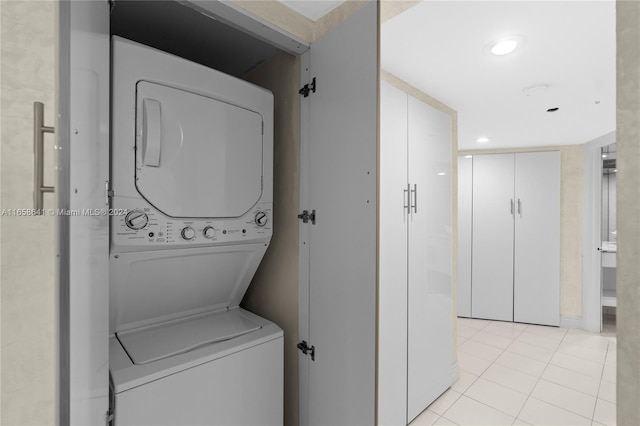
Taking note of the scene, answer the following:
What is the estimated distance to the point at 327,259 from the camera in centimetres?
135

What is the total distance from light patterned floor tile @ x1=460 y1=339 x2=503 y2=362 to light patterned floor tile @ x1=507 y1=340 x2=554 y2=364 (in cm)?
19

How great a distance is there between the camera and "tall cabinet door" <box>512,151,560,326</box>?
3.97 m

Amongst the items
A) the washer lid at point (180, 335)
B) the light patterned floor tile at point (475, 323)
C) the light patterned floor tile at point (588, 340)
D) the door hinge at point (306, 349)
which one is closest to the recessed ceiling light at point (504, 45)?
the door hinge at point (306, 349)

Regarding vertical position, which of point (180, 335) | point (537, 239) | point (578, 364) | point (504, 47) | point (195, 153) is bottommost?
point (578, 364)

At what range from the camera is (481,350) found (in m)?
3.31

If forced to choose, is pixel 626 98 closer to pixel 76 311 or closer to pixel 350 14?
pixel 350 14

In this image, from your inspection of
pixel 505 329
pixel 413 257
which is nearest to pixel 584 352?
pixel 505 329

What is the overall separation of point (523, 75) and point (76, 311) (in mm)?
2586

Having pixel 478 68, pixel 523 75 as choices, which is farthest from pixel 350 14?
pixel 523 75

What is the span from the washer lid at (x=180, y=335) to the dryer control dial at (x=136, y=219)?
0.53 metres

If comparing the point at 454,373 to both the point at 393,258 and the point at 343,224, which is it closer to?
the point at 393,258

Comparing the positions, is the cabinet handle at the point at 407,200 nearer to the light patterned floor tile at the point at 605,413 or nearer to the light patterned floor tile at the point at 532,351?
the light patterned floor tile at the point at 605,413

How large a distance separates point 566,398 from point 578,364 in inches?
32.3

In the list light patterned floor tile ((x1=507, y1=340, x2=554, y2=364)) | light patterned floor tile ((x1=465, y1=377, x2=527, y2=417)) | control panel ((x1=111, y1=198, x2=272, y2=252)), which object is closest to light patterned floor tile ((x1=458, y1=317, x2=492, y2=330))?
light patterned floor tile ((x1=507, y1=340, x2=554, y2=364))
